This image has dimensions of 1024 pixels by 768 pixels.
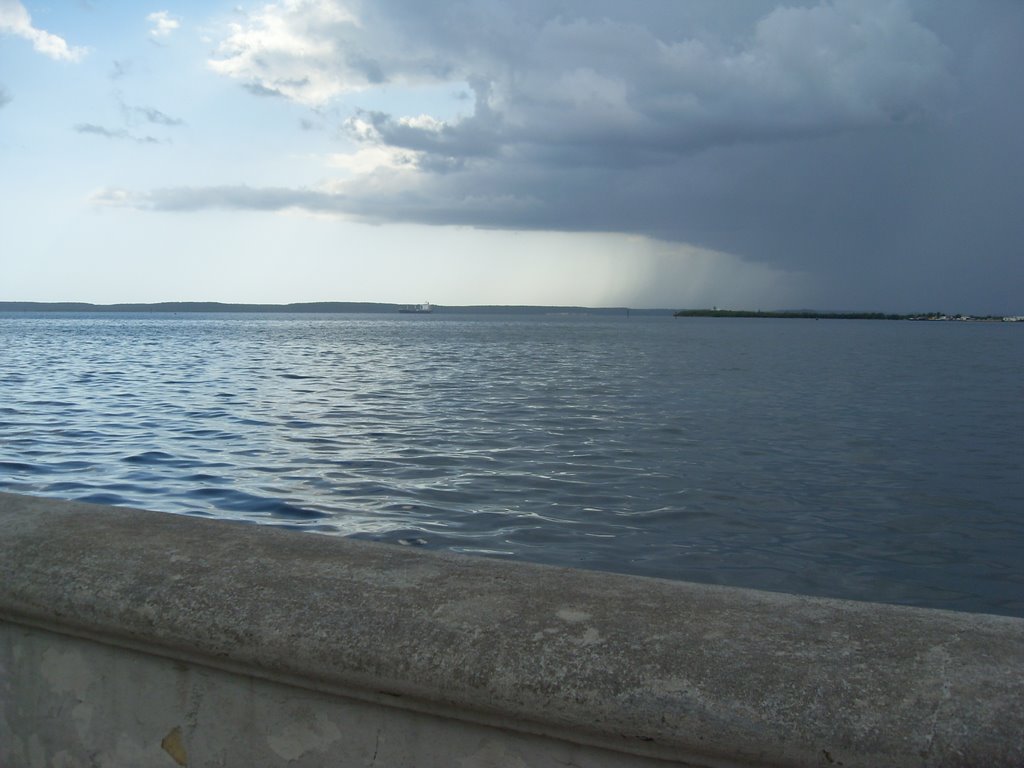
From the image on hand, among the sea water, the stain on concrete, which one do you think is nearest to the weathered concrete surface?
the stain on concrete

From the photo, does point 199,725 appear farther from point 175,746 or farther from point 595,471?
point 595,471

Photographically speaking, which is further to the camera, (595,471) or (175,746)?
(595,471)

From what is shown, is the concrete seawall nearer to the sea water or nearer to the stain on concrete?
the stain on concrete

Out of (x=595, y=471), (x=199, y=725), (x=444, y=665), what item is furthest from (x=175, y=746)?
Answer: (x=595, y=471)

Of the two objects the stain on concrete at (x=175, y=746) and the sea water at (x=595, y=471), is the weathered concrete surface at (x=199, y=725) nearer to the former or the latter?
the stain on concrete at (x=175, y=746)

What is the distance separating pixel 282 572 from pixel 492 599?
56cm

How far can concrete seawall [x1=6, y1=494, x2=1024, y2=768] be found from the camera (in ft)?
5.53

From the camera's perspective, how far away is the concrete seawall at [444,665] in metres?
1.69

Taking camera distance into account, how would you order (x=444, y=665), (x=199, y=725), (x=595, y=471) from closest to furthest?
(x=444, y=665), (x=199, y=725), (x=595, y=471)

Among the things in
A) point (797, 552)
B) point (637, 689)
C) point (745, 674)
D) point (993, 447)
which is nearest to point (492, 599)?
point (637, 689)

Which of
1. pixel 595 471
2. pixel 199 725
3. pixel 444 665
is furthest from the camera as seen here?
pixel 595 471

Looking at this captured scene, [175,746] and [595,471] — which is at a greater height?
[175,746]

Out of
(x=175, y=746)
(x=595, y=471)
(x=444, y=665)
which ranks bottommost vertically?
(x=595, y=471)

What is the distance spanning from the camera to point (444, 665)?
187 cm
